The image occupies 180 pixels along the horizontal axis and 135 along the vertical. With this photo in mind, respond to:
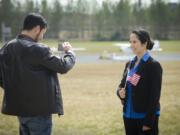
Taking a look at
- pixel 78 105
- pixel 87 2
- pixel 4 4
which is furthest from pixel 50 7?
pixel 78 105

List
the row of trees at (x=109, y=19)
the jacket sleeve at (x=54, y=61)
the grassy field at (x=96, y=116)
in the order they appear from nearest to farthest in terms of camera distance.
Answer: the jacket sleeve at (x=54, y=61) < the grassy field at (x=96, y=116) < the row of trees at (x=109, y=19)

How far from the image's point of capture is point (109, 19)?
291ft

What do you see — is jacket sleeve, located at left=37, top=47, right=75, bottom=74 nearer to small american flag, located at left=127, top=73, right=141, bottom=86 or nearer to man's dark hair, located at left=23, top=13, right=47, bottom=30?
→ man's dark hair, located at left=23, top=13, right=47, bottom=30

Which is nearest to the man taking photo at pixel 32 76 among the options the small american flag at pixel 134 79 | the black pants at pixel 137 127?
the small american flag at pixel 134 79

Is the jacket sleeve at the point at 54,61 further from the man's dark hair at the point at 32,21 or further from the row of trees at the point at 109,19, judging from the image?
the row of trees at the point at 109,19

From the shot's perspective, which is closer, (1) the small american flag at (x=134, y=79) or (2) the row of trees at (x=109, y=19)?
(1) the small american flag at (x=134, y=79)

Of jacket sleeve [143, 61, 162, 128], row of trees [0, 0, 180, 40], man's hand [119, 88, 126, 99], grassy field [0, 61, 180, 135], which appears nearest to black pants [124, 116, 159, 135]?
jacket sleeve [143, 61, 162, 128]

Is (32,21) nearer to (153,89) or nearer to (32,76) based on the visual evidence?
(32,76)

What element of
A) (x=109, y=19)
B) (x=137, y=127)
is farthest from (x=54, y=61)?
(x=109, y=19)

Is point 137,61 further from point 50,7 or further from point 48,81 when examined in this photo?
point 50,7

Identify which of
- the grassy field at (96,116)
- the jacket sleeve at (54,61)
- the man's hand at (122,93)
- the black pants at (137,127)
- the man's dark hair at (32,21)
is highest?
the man's dark hair at (32,21)

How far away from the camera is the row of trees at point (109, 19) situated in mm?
83562

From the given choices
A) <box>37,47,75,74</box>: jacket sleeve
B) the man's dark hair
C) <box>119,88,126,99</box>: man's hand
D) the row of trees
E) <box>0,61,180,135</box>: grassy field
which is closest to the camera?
<box>37,47,75,74</box>: jacket sleeve

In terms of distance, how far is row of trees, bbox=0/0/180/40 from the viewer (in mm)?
83562
